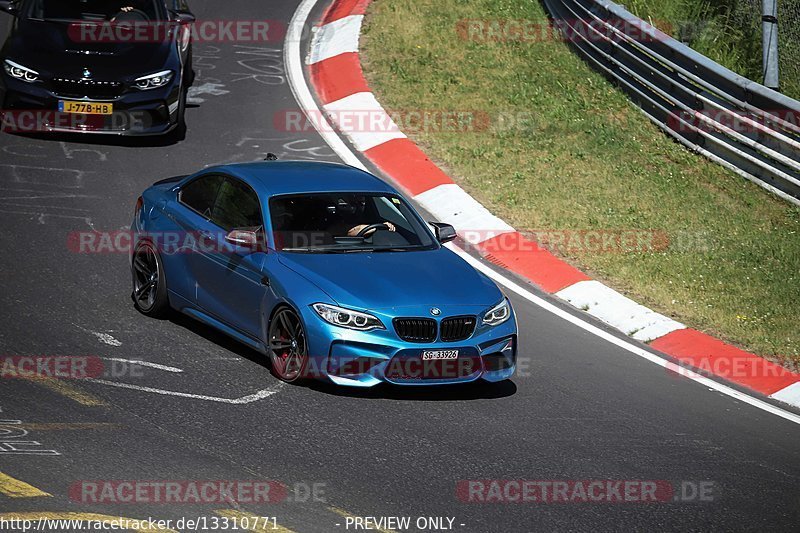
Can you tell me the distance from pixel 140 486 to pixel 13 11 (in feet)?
32.6

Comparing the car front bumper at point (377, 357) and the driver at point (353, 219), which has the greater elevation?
the driver at point (353, 219)

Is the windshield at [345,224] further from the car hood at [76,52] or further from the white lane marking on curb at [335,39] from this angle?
the white lane marking on curb at [335,39]

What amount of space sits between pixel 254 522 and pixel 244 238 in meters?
3.23

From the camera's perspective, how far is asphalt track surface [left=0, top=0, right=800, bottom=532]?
23.0ft

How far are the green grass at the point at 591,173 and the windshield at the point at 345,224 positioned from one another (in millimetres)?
3067

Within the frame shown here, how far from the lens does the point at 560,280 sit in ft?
39.8

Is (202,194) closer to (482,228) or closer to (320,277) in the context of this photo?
(320,277)

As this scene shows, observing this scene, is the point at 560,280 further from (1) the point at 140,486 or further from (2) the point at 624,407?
(1) the point at 140,486

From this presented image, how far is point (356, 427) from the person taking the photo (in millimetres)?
8117

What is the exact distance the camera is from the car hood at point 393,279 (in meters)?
8.64

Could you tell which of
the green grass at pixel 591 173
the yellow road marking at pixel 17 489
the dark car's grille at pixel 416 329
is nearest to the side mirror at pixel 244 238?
the dark car's grille at pixel 416 329

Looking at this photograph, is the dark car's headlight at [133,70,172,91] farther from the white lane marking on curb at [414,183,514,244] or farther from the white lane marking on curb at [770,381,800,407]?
the white lane marking on curb at [770,381,800,407]

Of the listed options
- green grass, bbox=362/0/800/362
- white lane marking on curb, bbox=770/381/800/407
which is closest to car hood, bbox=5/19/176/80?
green grass, bbox=362/0/800/362

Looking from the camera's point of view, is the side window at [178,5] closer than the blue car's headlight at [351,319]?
No
